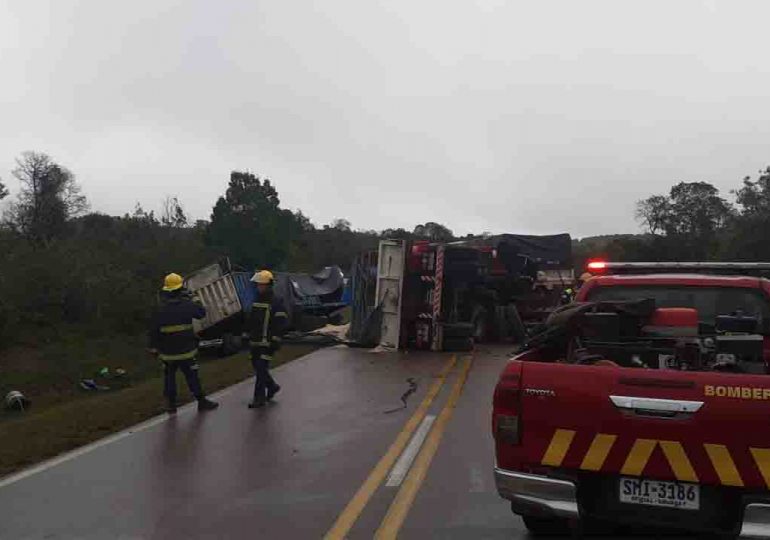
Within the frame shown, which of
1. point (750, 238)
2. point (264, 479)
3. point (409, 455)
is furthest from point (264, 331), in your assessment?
point (750, 238)

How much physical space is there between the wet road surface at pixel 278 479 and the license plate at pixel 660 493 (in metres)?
1.06

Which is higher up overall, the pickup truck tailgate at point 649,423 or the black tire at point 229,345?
the pickup truck tailgate at point 649,423

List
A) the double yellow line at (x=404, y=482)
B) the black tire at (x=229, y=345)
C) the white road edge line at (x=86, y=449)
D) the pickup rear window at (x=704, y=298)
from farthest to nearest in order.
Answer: the black tire at (x=229, y=345) < the white road edge line at (x=86, y=449) < the pickup rear window at (x=704, y=298) < the double yellow line at (x=404, y=482)

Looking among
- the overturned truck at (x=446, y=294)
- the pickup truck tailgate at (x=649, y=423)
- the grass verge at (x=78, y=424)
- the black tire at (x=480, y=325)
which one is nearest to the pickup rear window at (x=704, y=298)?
the pickup truck tailgate at (x=649, y=423)

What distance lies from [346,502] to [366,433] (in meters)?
2.80

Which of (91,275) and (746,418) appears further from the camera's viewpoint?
(91,275)

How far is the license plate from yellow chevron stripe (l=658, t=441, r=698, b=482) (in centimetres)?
8

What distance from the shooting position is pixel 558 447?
4688 millimetres

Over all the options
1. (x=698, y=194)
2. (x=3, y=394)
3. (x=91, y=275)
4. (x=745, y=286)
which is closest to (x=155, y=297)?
(x=91, y=275)

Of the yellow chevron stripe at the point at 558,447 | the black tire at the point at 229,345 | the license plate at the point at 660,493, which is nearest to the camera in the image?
the license plate at the point at 660,493

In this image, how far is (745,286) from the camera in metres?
6.33

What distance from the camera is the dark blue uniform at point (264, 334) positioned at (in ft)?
35.6

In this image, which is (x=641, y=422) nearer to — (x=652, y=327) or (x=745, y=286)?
(x=652, y=327)

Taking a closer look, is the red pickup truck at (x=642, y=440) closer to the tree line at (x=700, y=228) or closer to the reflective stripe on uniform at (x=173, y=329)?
the reflective stripe on uniform at (x=173, y=329)
